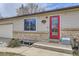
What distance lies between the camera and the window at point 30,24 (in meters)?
6.30

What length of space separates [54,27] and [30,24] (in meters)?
0.97

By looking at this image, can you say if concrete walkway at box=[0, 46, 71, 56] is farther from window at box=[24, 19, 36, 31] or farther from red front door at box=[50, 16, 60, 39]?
window at box=[24, 19, 36, 31]

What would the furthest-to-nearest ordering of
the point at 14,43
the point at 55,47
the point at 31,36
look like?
the point at 31,36 < the point at 14,43 < the point at 55,47

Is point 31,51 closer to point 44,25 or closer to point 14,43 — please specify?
point 14,43

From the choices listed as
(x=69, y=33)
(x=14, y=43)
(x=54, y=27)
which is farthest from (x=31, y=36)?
(x=69, y=33)

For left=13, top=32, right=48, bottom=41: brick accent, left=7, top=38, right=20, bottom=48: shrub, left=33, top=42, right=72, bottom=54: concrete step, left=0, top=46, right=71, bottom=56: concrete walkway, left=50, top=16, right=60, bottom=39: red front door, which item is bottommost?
left=0, top=46, right=71, bottom=56: concrete walkway

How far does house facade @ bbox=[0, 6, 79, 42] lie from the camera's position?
6.00m

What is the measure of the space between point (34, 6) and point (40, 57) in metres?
1.95

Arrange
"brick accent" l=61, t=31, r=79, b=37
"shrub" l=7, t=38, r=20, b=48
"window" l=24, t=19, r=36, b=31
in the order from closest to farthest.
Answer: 1. "brick accent" l=61, t=31, r=79, b=37
2. "shrub" l=7, t=38, r=20, b=48
3. "window" l=24, t=19, r=36, b=31

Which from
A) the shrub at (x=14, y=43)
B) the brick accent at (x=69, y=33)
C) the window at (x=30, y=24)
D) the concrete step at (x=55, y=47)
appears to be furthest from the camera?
the window at (x=30, y=24)

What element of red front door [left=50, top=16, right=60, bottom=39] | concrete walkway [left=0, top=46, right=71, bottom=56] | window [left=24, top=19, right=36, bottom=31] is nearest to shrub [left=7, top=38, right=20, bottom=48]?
concrete walkway [left=0, top=46, right=71, bottom=56]

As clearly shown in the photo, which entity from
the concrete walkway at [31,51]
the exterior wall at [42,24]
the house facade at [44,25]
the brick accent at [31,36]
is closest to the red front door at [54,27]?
the house facade at [44,25]

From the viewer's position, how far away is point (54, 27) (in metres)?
6.22

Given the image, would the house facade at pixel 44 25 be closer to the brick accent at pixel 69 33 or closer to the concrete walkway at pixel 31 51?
the brick accent at pixel 69 33
